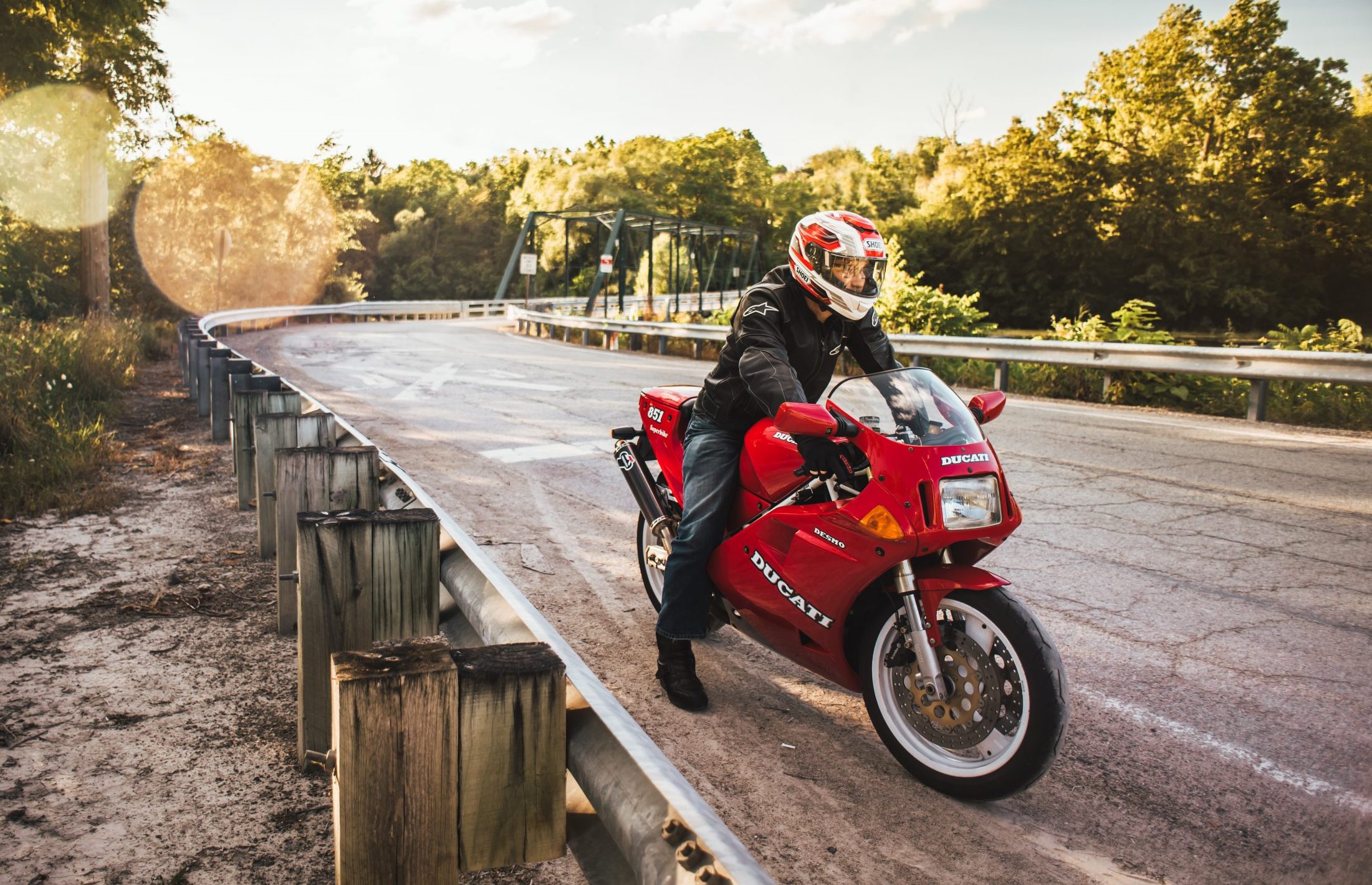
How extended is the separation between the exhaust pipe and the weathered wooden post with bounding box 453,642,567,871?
240cm

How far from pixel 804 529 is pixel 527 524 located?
3.18 metres

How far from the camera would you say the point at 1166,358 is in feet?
37.8

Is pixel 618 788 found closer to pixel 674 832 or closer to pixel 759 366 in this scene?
pixel 674 832

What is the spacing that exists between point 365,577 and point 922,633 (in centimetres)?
168

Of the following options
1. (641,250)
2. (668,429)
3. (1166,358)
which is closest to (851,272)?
(668,429)

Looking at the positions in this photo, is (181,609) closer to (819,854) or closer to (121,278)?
(819,854)

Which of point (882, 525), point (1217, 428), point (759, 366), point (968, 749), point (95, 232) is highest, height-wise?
point (95, 232)

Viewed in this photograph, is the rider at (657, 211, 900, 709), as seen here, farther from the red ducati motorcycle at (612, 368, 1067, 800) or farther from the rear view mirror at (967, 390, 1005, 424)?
the rear view mirror at (967, 390, 1005, 424)

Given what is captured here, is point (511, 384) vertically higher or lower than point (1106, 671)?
higher

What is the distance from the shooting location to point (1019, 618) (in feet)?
9.37

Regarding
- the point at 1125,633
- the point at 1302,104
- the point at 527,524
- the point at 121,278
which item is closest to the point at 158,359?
the point at 527,524

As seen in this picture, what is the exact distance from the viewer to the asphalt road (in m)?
2.80

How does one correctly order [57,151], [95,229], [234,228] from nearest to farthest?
[95,229]
[57,151]
[234,228]

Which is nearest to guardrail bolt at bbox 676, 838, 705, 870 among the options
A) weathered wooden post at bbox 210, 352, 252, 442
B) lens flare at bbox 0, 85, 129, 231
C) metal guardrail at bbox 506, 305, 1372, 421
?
weathered wooden post at bbox 210, 352, 252, 442
